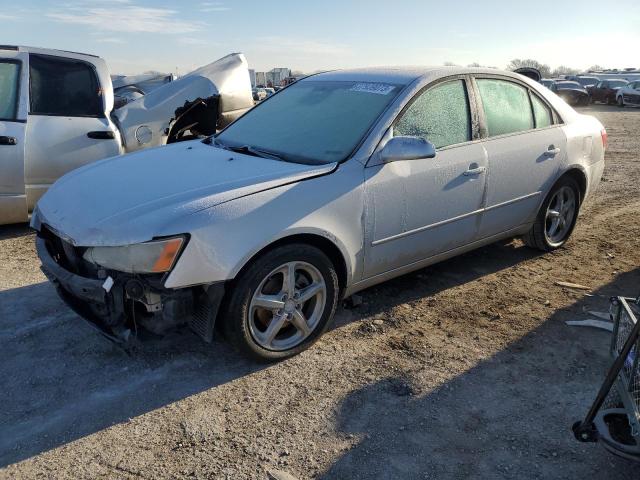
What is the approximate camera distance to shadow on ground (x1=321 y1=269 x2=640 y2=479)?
102 inches

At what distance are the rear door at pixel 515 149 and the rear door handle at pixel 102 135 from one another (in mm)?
3690

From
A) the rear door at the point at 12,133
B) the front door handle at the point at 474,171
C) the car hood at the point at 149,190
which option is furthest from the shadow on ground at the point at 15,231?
the front door handle at the point at 474,171

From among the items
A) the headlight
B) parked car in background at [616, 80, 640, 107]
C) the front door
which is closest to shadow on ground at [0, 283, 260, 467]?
the headlight

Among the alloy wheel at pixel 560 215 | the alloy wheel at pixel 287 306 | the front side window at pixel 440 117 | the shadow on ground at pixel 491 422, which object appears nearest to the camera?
the shadow on ground at pixel 491 422

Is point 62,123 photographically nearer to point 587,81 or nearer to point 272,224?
point 272,224

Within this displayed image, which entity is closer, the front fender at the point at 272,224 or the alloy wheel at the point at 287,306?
the front fender at the point at 272,224

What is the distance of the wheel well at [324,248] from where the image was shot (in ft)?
10.4

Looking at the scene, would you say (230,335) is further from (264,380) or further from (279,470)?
(279,470)

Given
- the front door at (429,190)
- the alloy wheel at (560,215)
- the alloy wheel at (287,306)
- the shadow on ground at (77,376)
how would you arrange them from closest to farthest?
1. the shadow on ground at (77,376)
2. the alloy wheel at (287,306)
3. the front door at (429,190)
4. the alloy wheel at (560,215)

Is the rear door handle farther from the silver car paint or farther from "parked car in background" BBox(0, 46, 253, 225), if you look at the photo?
the silver car paint

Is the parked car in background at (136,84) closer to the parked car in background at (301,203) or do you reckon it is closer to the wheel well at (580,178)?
the parked car in background at (301,203)

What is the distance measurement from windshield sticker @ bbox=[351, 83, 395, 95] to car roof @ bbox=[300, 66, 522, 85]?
0.06 m

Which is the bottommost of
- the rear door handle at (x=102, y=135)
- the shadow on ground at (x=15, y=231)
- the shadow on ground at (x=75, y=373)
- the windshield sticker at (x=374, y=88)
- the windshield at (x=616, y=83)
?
the shadow on ground at (x=15, y=231)

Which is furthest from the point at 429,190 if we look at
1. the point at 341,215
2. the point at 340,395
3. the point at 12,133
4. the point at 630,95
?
the point at 630,95
